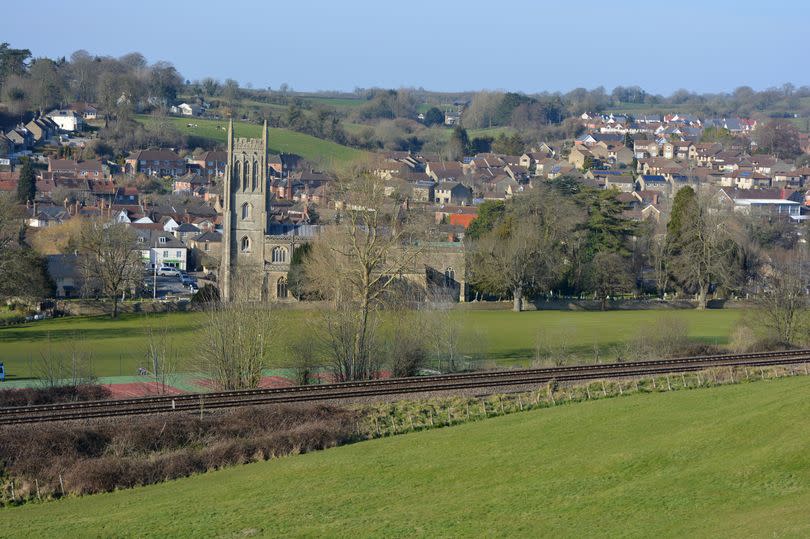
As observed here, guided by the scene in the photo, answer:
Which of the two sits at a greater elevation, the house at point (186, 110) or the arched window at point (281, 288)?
the house at point (186, 110)

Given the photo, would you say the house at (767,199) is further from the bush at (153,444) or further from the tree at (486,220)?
the bush at (153,444)

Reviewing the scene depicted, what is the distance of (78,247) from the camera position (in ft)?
226

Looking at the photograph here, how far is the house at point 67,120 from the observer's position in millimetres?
131125

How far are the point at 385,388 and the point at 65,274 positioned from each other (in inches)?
1383

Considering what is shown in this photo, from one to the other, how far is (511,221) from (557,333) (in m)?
16.6

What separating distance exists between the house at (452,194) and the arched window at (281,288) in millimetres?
49457

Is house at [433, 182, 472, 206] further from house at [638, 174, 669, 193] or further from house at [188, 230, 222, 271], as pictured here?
house at [188, 230, 222, 271]

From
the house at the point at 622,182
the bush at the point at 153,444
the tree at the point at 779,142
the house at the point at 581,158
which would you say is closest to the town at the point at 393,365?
the bush at the point at 153,444

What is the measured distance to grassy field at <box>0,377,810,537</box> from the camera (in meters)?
20.6

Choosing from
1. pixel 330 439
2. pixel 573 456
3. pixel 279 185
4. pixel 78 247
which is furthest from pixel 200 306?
pixel 279 185

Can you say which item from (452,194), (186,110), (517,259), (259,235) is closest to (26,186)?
(259,235)

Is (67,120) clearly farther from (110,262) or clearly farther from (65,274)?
(110,262)

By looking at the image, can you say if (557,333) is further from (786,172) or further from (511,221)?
(786,172)

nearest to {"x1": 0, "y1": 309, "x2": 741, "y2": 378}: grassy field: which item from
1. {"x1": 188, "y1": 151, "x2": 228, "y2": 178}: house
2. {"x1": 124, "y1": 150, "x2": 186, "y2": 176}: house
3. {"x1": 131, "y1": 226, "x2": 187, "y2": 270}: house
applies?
{"x1": 131, "y1": 226, "x2": 187, "y2": 270}: house
